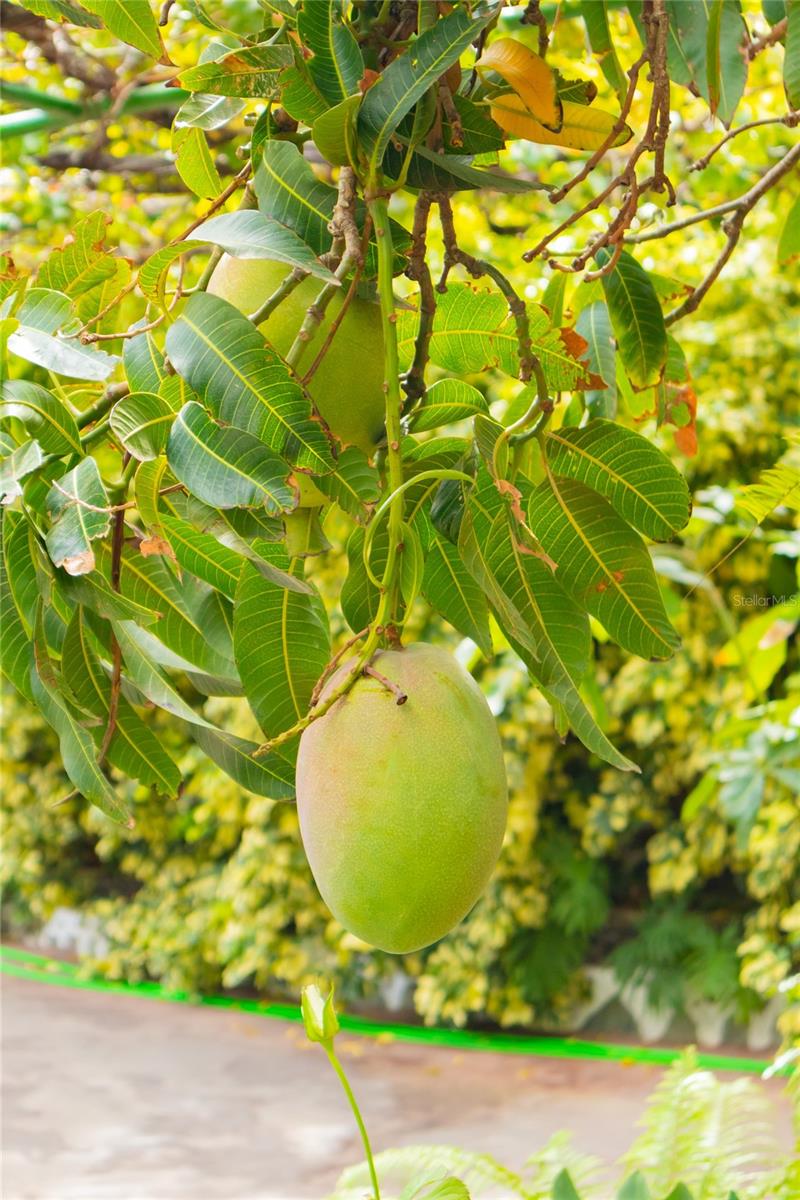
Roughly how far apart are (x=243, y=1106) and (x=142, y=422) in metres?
3.15

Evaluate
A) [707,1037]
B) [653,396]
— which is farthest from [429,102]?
[707,1037]

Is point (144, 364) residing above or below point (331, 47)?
below

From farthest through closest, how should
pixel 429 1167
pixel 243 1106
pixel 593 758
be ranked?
pixel 593 758
pixel 243 1106
pixel 429 1167

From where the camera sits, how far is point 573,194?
9.53 ft

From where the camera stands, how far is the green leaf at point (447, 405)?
0.56 meters

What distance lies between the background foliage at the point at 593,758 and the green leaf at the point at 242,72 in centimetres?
190

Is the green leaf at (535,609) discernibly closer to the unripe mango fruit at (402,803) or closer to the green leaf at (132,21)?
the unripe mango fruit at (402,803)

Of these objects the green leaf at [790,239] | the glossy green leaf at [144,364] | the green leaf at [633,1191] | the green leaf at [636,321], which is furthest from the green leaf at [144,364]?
the green leaf at [633,1191]

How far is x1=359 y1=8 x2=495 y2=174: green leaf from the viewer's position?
0.47 meters

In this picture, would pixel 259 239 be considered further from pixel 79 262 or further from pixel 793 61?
pixel 793 61

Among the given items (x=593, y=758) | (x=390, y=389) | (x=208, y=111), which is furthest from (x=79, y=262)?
(x=593, y=758)

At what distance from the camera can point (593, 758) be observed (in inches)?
135

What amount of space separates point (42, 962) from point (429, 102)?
4900mm

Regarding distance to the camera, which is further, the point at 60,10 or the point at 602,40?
the point at 602,40
